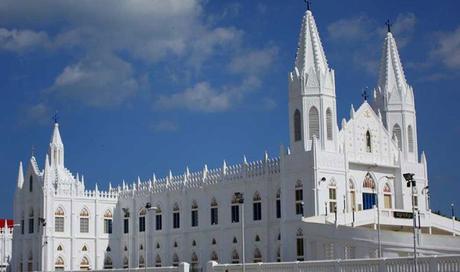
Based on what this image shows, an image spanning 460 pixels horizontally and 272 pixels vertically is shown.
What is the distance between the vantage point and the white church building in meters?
59.1

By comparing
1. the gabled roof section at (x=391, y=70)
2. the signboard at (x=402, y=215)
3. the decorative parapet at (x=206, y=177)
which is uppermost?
the gabled roof section at (x=391, y=70)

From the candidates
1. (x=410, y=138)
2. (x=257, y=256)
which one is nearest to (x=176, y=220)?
(x=257, y=256)

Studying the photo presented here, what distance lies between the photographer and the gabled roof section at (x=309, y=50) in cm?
6462

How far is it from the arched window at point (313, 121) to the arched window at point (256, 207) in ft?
25.3

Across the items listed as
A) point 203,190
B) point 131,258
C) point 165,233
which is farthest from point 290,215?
point 131,258

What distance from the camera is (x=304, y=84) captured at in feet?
210

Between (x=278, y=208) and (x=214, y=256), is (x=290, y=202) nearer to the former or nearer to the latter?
(x=278, y=208)

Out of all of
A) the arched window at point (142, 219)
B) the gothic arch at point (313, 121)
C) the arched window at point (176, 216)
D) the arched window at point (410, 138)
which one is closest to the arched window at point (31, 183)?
the arched window at point (142, 219)

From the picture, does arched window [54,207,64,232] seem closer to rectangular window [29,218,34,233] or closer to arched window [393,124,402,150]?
rectangular window [29,218,34,233]

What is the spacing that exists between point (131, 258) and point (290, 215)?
79.6 ft

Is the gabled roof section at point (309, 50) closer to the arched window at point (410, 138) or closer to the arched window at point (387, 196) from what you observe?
the arched window at point (410, 138)

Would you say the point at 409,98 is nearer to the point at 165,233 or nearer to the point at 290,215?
the point at 290,215

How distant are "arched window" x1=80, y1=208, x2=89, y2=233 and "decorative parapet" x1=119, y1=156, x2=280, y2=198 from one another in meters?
4.19

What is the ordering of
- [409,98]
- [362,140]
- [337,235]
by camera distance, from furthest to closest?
[409,98] → [362,140] → [337,235]
